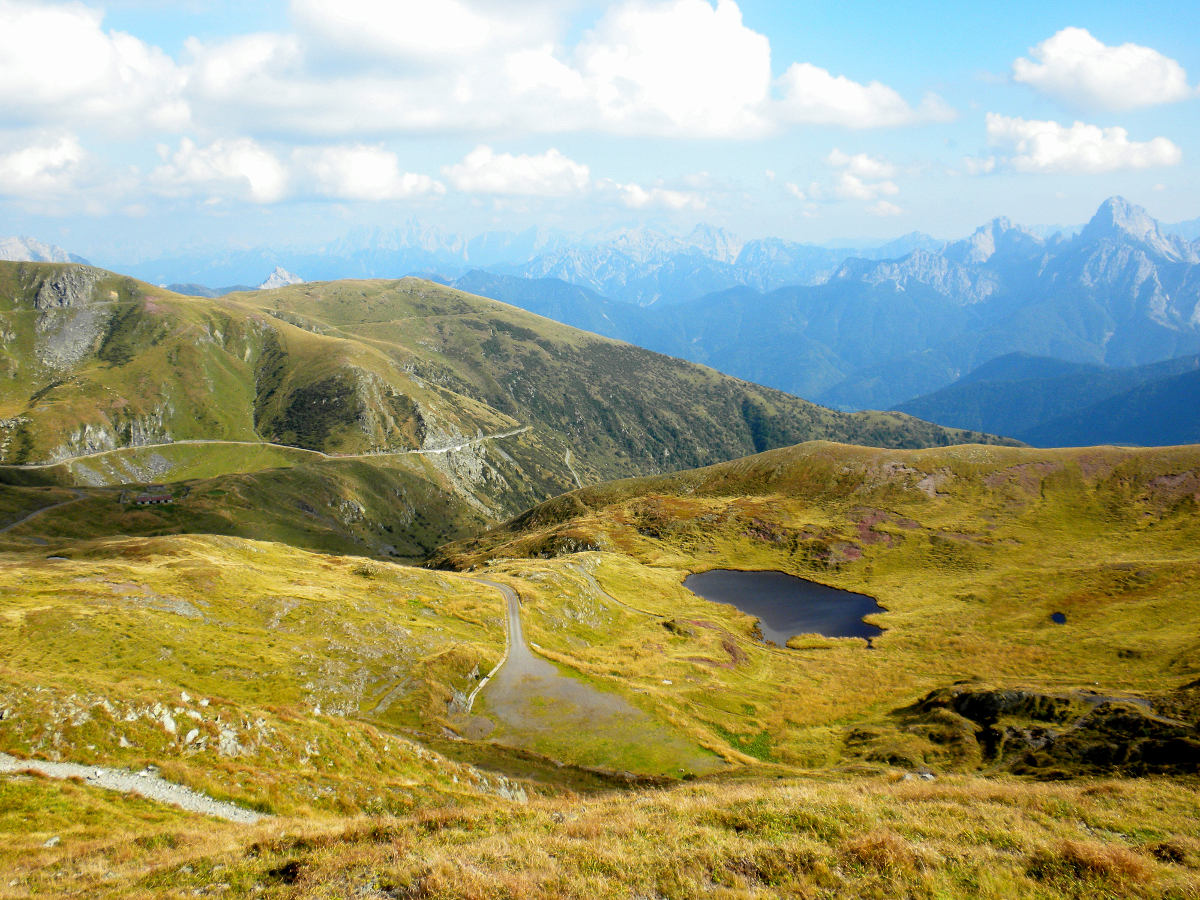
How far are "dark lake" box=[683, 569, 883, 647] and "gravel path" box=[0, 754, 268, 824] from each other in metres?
80.9

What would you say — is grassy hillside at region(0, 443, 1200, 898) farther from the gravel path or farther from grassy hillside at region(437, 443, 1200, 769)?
the gravel path

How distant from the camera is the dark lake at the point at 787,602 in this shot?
326ft

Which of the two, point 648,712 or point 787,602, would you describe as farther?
point 787,602

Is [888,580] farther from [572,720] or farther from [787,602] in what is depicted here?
[572,720]

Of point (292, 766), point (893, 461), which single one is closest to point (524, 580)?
point (292, 766)

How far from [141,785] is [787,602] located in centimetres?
10245

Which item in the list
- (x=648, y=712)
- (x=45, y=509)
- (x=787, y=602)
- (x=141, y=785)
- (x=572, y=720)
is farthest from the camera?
(x=45, y=509)

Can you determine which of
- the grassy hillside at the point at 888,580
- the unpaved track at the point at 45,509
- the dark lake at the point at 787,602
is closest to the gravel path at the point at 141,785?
the grassy hillside at the point at 888,580

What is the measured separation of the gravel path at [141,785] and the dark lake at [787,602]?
80.9 m

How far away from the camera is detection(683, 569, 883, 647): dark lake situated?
99.5m

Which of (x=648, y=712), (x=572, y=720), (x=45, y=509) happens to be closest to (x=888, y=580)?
(x=648, y=712)

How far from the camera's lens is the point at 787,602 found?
113125 mm

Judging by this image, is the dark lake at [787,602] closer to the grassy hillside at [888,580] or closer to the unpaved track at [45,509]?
the grassy hillside at [888,580]

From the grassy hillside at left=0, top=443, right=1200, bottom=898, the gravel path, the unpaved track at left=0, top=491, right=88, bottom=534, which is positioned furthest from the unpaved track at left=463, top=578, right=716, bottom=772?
the unpaved track at left=0, top=491, right=88, bottom=534
